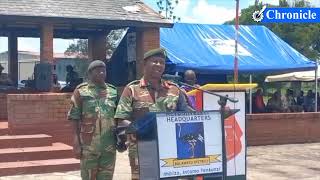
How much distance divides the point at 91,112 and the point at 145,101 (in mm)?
1028

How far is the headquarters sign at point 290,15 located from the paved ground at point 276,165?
3.11 m

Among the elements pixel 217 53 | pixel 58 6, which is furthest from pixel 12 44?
pixel 217 53

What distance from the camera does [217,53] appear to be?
16016 mm

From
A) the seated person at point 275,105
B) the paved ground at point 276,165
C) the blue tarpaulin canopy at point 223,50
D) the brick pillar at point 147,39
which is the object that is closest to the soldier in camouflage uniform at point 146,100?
the paved ground at point 276,165

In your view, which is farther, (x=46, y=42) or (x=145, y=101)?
(x=46, y=42)

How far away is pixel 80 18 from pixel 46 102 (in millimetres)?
2132

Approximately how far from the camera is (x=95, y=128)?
5.78m

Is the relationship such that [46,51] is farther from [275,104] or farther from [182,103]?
[182,103]

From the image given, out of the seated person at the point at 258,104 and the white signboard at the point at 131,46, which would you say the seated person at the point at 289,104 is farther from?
the white signboard at the point at 131,46

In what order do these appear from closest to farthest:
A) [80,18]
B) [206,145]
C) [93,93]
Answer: [206,145] < [93,93] < [80,18]

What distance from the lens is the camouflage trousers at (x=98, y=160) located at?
5.69 m

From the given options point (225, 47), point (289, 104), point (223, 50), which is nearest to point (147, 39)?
point (223, 50)

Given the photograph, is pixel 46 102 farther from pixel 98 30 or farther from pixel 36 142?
pixel 98 30

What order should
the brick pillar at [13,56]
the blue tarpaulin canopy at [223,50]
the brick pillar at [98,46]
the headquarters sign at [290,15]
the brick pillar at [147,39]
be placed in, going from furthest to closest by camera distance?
the brick pillar at [13,56], the brick pillar at [98,46], the blue tarpaulin canopy at [223,50], the headquarters sign at [290,15], the brick pillar at [147,39]
